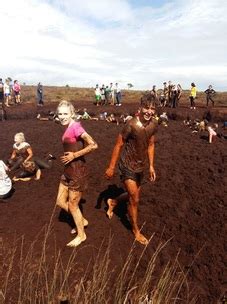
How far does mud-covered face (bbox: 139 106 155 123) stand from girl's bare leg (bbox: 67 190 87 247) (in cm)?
148

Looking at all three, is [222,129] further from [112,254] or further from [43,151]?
[112,254]

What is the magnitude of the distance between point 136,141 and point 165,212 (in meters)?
2.17

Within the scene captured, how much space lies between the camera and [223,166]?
1073cm

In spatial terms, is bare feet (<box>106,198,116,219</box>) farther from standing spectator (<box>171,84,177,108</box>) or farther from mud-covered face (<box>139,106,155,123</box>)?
standing spectator (<box>171,84,177,108</box>)

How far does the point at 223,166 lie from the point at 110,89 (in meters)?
16.6

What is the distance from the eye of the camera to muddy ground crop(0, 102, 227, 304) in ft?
20.5

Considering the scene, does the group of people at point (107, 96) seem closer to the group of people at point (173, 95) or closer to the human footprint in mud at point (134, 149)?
the group of people at point (173, 95)

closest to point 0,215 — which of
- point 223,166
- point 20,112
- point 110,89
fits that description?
point 223,166

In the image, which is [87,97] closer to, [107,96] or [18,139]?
[107,96]

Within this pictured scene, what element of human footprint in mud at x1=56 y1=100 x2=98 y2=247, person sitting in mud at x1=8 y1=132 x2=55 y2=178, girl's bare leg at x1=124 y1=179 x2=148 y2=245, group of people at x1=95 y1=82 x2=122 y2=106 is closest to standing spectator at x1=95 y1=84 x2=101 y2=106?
group of people at x1=95 y1=82 x2=122 y2=106

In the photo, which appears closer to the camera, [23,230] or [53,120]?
[23,230]

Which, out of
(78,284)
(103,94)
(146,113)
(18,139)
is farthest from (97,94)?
(78,284)

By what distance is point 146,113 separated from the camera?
6.14m

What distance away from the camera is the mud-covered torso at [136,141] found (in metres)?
6.20
